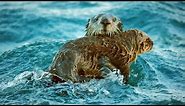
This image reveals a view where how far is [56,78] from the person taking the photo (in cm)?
663

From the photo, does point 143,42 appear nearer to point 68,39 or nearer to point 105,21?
point 105,21

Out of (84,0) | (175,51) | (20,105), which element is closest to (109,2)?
(84,0)

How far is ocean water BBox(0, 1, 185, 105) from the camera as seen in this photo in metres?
6.50

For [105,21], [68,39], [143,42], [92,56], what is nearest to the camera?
[92,56]

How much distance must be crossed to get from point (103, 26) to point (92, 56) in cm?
48

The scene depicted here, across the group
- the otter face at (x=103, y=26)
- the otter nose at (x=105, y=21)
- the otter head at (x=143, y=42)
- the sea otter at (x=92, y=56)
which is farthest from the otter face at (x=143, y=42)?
the otter nose at (x=105, y=21)

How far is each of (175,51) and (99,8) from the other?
5371 millimetres

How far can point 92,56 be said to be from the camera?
686 cm

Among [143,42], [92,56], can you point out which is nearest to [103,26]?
[92,56]

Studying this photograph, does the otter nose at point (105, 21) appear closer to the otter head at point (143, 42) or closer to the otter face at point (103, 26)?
the otter face at point (103, 26)

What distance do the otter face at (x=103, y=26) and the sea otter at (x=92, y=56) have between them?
0.06 metres

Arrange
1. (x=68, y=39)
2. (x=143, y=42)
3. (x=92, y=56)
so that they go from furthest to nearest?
(x=68, y=39)
(x=143, y=42)
(x=92, y=56)

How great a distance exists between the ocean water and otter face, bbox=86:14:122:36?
0.68 meters

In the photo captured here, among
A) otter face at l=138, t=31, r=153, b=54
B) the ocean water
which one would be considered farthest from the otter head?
the ocean water
